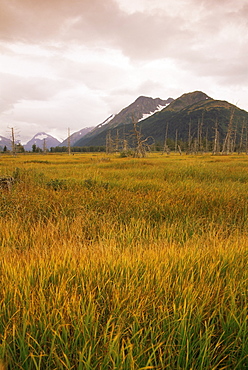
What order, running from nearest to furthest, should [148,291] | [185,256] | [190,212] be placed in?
[148,291]
[185,256]
[190,212]

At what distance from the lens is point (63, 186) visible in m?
6.95

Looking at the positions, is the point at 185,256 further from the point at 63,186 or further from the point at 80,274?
the point at 63,186

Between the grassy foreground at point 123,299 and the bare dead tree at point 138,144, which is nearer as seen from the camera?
the grassy foreground at point 123,299

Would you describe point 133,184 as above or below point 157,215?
above

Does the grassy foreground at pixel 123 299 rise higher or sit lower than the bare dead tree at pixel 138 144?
lower

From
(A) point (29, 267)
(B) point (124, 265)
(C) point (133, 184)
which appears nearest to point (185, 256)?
(B) point (124, 265)

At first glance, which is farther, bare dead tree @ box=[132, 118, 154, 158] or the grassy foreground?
bare dead tree @ box=[132, 118, 154, 158]

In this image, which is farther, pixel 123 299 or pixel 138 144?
pixel 138 144

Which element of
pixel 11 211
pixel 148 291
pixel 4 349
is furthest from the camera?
pixel 11 211

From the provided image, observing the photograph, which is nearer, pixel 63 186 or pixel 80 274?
pixel 80 274

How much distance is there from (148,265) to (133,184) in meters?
5.54

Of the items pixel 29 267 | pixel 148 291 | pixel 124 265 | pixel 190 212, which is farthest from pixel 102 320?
pixel 190 212

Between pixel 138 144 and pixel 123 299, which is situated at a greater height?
pixel 138 144

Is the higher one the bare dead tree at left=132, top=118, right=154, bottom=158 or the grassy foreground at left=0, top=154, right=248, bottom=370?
the bare dead tree at left=132, top=118, right=154, bottom=158
